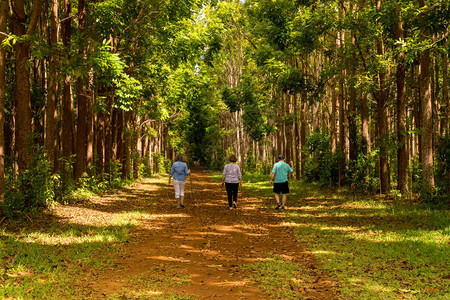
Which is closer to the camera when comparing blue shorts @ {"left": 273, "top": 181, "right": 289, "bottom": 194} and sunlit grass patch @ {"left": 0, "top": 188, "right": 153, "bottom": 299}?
sunlit grass patch @ {"left": 0, "top": 188, "right": 153, "bottom": 299}

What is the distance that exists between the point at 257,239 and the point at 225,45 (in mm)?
30098

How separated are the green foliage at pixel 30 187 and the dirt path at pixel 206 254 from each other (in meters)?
3.20

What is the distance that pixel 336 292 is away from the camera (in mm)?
6102

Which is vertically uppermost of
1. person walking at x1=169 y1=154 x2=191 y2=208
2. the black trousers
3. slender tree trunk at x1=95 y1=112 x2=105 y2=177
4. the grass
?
slender tree trunk at x1=95 y1=112 x2=105 y2=177

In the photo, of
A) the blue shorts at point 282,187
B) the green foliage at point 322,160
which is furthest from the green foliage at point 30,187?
the green foliage at point 322,160

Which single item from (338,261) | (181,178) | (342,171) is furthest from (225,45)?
(338,261)

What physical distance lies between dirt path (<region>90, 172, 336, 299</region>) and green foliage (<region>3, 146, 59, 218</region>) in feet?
10.5

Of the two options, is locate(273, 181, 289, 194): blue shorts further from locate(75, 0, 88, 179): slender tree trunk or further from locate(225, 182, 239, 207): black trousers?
locate(75, 0, 88, 179): slender tree trunk

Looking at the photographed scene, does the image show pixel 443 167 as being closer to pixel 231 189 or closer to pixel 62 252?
pixel 231 189

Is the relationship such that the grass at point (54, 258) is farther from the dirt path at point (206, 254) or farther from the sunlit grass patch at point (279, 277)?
the sunlit grass patch at point (279, 277)

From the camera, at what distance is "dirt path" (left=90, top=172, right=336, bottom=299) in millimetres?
6281

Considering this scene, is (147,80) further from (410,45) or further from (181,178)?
(410,45)

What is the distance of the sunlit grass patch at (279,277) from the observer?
20.0 feet

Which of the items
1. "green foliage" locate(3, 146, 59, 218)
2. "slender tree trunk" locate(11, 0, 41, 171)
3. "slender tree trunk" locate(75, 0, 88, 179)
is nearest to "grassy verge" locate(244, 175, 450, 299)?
"green foliage" locate(3, 146, 59, 218)
